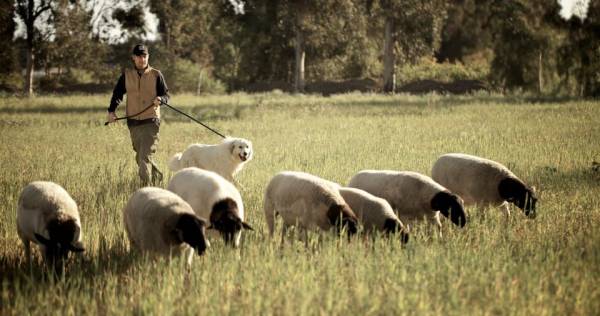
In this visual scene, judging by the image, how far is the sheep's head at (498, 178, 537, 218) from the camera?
7.63m

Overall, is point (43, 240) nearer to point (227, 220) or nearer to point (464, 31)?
point (227, 220)

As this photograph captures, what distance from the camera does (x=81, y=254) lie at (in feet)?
19.0

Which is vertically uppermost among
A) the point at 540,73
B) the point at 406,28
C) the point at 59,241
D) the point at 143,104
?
the point at 406,28

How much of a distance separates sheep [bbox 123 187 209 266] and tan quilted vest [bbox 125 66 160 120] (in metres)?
3.95

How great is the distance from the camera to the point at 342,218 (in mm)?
6352

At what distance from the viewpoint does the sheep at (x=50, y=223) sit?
5.49m

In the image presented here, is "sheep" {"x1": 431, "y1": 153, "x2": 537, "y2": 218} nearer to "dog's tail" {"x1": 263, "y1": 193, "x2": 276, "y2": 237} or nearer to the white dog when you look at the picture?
"dog's tail" {"x1": 263, "y1": 193, "x2": 276, "y2": 237}

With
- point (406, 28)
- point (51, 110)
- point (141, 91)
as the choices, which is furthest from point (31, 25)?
point (141, 91)

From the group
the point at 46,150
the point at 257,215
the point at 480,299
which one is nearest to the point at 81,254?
the point at 257,215

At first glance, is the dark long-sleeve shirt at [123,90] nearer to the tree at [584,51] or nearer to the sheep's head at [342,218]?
the sheep's head at [342,218]

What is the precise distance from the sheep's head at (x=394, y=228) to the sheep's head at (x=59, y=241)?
315cm

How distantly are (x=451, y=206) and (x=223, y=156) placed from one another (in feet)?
15.0

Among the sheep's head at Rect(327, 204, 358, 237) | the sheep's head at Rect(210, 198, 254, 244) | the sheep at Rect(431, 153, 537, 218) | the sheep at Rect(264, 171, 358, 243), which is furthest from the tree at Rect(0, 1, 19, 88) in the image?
the sheep's head at Rect(327, 204, 358, 237)

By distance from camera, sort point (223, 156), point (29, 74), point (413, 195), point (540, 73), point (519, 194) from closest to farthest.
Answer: point (413, 195) → point (519, 194) → point (223, 156) → point (540, 73) → point (29, 74)
